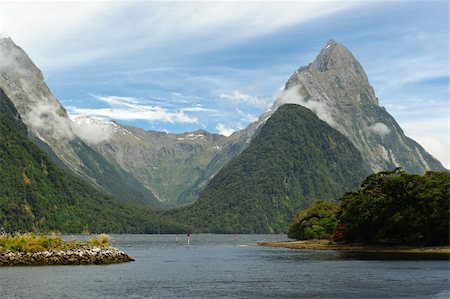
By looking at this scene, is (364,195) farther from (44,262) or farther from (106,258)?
(44,262)

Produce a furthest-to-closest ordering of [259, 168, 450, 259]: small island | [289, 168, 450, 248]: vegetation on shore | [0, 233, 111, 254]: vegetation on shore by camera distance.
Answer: [289, 168, 450, 248]: vegetation on shore < [259, 168, 450, 259]: small island < [0, 233, 111, 254]: vegetation on shore

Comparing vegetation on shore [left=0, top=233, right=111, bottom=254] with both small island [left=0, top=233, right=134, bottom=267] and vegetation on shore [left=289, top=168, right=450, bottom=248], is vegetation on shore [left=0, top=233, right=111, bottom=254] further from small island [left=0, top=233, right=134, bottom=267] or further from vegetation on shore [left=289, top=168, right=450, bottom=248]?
vegetation on shore [left=289, top=168, right=450, bottom=248]

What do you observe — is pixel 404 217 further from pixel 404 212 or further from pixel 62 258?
pixel 62 258

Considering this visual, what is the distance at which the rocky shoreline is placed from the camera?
12838 cm

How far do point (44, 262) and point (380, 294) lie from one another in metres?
79.3

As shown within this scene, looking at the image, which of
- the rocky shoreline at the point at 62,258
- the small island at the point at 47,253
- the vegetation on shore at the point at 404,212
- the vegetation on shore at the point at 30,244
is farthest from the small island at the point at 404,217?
the vegetation on shore at the point at 30,244

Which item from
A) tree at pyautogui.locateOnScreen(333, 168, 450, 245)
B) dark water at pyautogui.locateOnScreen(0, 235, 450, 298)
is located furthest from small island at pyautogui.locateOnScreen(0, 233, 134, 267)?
tree at pyautogui.locateOnScreen(333, 168, 450, 245)

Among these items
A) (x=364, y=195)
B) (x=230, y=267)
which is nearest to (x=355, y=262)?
(x=230, y=267)

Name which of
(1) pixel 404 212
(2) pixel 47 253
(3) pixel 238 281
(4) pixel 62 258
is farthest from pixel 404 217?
(2) pixel 47 253

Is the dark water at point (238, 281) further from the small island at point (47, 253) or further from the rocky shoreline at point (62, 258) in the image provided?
the small island at point (47, 253)

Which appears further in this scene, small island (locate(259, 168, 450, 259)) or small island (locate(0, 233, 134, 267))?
small island (locate(259, 168, 450, 259))

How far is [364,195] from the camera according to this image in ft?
626

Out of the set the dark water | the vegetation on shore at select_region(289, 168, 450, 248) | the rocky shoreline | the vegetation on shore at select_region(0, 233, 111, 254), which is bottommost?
the dark water

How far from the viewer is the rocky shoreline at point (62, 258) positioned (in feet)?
421
